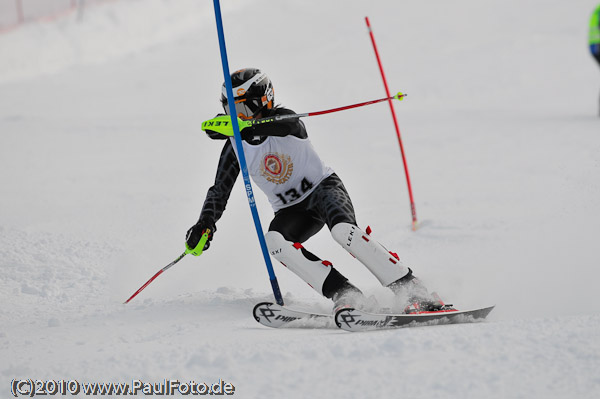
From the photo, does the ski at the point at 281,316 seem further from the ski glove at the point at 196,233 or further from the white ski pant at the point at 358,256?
the ski glove at the point at 196,233

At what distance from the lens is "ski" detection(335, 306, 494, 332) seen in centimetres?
306

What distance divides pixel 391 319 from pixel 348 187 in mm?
4539

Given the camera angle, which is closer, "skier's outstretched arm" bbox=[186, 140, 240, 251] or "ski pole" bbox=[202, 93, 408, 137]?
"ski pole" bbox=[202, 93, 408, 137]

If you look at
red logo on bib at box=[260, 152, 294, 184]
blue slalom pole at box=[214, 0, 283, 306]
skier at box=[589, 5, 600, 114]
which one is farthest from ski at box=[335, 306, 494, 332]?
skier at box=[589, 5, 600, 114]

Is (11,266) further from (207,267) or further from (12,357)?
(12,357)

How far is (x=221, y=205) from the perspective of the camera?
12.8 ft

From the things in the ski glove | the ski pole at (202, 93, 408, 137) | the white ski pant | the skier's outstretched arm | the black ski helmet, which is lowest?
the white ski pant

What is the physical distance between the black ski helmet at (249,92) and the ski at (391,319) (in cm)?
129

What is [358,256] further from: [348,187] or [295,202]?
[348,187]

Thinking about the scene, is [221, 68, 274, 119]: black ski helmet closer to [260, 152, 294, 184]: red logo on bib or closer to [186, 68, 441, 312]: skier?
[186, 68, 441, 312]: skier

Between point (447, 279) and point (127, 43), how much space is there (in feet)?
52.5

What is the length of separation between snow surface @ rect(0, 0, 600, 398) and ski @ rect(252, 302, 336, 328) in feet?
0.25

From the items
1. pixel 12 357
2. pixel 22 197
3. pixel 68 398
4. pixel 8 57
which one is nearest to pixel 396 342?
pixel 68 398

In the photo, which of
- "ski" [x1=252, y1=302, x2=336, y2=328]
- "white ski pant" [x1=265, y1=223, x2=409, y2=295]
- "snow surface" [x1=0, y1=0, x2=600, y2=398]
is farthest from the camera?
"white ski pant" [x1=265, y1=223, x2=409, y2=295]
